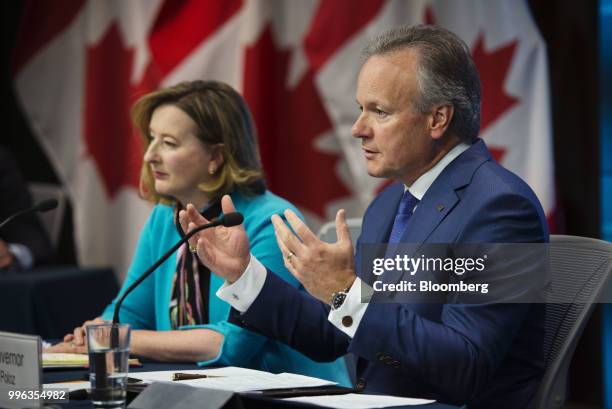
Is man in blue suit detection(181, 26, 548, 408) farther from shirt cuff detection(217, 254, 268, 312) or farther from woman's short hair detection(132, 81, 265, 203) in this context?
woman's short hair detection(132, 81, 265, 203)

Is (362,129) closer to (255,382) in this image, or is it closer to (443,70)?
(443,70)

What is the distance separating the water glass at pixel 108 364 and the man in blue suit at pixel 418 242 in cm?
37

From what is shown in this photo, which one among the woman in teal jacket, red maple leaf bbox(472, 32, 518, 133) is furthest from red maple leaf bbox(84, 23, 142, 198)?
the woman in teal jacket

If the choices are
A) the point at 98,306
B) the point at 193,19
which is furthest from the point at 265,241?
the point at 193,19

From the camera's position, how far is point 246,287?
6.82ft

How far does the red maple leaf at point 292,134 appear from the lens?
4.65 m

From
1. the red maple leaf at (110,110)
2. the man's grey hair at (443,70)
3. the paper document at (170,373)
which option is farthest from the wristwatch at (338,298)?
the red maple leaf at (110,110)

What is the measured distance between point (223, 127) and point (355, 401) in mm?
Result: 1329

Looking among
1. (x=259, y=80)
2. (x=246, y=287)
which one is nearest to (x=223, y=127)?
(x=246, y=287)

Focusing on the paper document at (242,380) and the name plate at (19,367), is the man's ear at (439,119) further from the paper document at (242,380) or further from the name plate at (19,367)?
the name plate at (19,367)

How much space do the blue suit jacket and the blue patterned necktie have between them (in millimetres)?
62

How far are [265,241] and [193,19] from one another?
2.37 meters

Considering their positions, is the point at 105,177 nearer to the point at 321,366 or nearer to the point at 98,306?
the point at 98,306

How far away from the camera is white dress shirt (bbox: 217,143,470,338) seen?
183 cm
